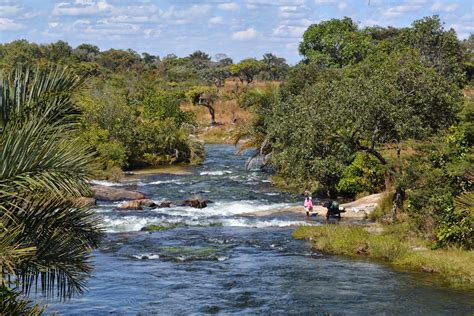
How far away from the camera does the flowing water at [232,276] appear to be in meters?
17.9

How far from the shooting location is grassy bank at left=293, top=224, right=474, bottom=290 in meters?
20.4

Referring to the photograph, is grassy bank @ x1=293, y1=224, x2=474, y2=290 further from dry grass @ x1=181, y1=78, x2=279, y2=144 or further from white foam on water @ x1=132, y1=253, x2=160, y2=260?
dry grass @ x1=181, y1=78, x2=279, y2=144

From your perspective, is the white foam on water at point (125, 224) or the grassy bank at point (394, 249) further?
the white foam on water at point (125, 224)

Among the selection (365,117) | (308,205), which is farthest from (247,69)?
(365,117)

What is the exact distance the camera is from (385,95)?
30.0 metres

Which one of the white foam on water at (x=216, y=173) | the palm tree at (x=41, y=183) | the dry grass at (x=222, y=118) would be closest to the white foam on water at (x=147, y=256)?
the palm tree at (x=41, y=183)

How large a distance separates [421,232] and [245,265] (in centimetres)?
684

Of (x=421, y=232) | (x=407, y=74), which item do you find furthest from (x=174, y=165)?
(x=421, y=232)

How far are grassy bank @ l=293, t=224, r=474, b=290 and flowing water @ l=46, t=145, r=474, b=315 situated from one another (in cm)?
66

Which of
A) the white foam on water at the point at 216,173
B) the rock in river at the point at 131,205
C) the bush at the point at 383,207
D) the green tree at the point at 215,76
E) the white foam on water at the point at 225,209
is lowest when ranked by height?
the white foam on water at the point at 216,173

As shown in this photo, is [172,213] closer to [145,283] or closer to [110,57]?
[145,283]

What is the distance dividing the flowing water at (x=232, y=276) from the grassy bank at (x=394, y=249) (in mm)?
656

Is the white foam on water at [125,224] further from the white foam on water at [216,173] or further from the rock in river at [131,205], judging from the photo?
the white foam on water at [216,173]

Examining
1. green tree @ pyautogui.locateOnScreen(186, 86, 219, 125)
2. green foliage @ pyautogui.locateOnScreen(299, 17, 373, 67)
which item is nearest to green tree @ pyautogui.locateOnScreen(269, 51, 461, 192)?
green foliage @ pyautogui.locateOnScreen(299, 17, 373, 67)
